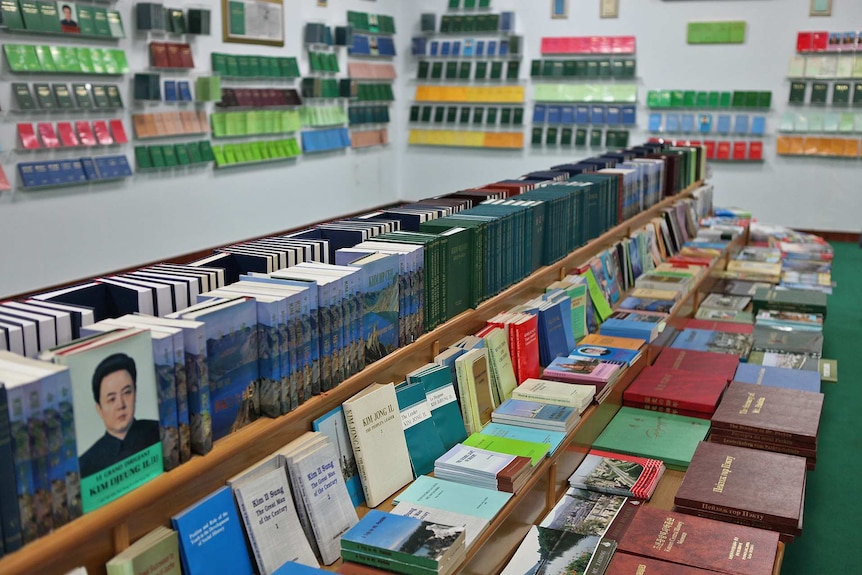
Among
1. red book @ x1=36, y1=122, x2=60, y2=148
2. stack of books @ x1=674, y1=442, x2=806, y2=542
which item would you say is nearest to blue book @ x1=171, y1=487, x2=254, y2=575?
stack of books @ x1=674, y1=442, x2=806, y2=542

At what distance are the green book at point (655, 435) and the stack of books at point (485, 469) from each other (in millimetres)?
976

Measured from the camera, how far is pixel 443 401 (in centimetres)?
287

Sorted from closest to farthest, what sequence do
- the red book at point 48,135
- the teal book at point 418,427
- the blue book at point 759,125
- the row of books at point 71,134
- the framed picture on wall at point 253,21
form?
the teal book at point 418,427 → the row of books at point 71,134 → the red book at point 48,135 → the framed picture on wall at point 253,21 → the blue book at point 759,125

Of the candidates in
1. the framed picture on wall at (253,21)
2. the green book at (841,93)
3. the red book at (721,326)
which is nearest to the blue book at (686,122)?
the green book at (841,93)

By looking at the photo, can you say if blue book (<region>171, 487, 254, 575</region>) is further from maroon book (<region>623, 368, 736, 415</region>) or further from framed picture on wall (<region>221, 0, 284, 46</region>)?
framed picture on wall (<region>221, 0, 284, 46</region>)

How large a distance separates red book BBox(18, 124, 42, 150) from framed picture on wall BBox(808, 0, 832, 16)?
28.5 ft

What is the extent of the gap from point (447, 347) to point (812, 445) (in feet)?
5.34

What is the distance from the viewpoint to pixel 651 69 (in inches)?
429

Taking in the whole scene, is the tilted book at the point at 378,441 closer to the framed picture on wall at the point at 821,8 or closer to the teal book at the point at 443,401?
the teal book at the point at 443,401

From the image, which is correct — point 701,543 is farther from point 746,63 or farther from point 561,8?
point 561,8

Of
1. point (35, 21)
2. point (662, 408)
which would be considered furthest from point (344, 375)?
point (35, 21)

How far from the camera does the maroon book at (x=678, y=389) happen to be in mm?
3883

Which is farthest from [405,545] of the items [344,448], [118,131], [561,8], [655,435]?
[561,8]

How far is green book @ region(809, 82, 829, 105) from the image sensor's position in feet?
32.9
